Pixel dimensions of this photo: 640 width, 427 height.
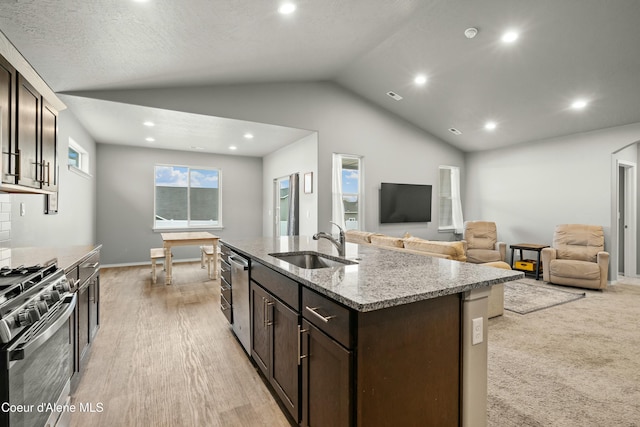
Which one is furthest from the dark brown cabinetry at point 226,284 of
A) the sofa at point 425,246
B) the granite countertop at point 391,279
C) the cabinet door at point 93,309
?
the sofa at point 425,246

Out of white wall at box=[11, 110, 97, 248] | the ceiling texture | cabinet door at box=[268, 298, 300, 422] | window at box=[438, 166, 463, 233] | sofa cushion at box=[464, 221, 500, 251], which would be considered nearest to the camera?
cabinet door at box=[268, 298, 300, 422]

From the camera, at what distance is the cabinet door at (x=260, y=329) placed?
206 cm

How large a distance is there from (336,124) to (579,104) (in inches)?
153

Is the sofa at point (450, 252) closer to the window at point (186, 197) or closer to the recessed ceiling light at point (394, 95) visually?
the recessed ceiling light at point (394, 95)

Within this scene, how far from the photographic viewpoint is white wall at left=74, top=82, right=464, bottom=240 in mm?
4643

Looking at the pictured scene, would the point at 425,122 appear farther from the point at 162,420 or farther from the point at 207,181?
the point at 162,420

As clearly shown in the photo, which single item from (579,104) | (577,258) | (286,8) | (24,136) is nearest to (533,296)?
(577,258)

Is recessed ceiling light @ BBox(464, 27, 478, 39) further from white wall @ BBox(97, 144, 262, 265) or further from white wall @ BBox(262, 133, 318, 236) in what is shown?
white wall @ BBox(97, 144, 262, 265)

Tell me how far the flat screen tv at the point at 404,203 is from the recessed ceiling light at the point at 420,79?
2001 millimetres

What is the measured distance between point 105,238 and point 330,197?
15.9ft

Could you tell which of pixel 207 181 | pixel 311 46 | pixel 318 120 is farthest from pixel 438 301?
pixel 207 181

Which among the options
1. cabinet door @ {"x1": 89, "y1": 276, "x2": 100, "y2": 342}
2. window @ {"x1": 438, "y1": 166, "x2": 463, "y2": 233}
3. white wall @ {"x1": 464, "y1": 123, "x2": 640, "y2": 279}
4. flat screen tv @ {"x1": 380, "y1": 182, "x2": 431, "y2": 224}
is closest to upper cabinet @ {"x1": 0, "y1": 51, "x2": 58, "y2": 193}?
cabinet door @ {"x1": 89, "y1": 276, "x2": 100, "y2": 342}

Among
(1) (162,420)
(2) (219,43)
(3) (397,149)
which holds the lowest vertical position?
(1) (162,420)

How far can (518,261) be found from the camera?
591 cm
